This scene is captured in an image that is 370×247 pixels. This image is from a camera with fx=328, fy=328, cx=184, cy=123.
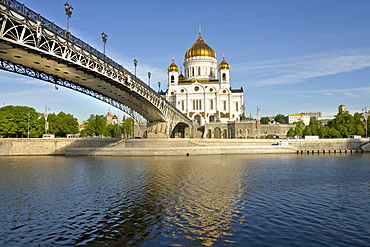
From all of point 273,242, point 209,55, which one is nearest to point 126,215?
point 273,242

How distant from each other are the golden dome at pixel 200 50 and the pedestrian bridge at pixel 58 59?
49290 mm

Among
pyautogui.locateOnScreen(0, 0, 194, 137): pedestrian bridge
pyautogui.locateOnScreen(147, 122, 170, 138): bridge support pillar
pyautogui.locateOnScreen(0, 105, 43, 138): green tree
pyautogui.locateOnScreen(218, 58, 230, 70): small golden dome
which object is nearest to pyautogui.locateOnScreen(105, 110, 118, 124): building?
pyautogui.locateOnScreen(218, 58, 230, 70): small golden dome

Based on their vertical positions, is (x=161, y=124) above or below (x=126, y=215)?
above

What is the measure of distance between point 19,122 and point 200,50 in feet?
173

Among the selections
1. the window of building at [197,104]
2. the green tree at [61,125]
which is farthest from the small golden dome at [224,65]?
the green tree at [61,125]

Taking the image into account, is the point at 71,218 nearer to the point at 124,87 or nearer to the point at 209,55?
the point at 124,87

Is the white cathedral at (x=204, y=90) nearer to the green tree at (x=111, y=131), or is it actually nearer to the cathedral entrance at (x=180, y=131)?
the cathedral entrance at (x=180, y=131)

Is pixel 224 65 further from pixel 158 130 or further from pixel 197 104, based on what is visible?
pixel 158 130

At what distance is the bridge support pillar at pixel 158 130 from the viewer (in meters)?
61.6

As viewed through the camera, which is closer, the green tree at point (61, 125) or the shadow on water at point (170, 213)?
the shadow on water at point (170, 213)

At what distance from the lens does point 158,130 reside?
2462 inches

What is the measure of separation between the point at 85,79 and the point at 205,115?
57274 mm

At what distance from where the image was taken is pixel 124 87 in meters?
39.7

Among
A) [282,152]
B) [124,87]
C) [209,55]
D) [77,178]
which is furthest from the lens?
[209,55]
